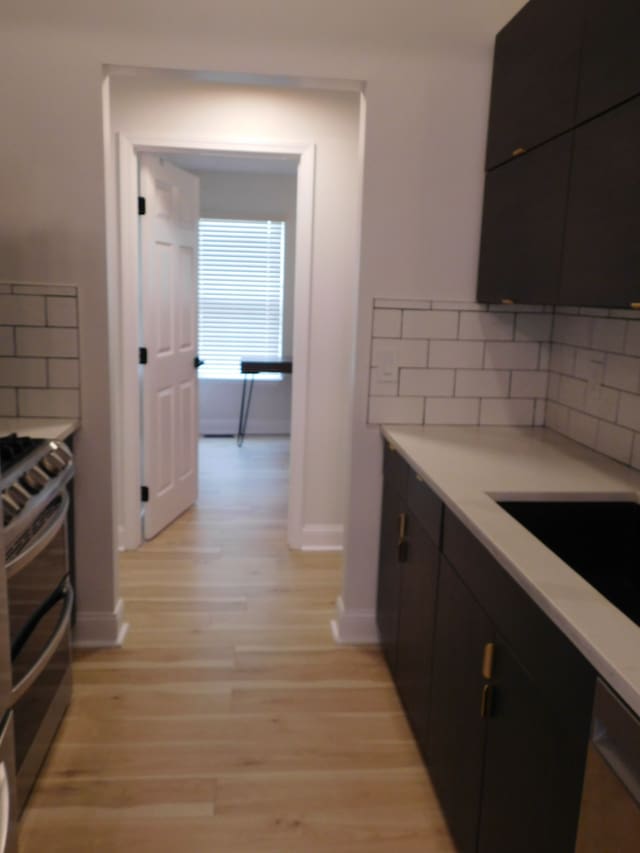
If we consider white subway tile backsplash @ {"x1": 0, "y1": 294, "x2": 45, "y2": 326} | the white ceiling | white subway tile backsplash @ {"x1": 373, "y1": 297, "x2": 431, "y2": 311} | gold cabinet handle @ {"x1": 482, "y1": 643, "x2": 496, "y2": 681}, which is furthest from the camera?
the white ceiling

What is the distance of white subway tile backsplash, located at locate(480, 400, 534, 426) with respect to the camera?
269 cm

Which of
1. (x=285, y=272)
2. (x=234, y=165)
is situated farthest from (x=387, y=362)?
(x=285, y=272)

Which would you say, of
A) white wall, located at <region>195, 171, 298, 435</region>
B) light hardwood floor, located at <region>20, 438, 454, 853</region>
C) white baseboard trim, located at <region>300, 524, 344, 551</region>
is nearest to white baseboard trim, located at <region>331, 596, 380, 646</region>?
light hardwood floor, located at <region>20, 438, 454, 853</region>

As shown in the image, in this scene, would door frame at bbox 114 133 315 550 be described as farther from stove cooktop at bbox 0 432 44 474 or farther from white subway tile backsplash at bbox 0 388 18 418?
stove cooktop at bbox 0 432 44 474

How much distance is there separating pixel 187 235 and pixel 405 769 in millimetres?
3090

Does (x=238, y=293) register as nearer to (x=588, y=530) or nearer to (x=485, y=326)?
(x=485, y=326)

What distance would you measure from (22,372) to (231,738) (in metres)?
1.44

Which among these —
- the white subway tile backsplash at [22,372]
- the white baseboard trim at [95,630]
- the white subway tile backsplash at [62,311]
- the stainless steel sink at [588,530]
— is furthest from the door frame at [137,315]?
the stainless steel sink at [588,530]

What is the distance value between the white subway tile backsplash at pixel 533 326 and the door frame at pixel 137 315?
1277 millimetres

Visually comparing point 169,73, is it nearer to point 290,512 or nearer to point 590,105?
point 590,105

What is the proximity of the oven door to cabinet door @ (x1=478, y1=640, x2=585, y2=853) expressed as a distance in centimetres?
110

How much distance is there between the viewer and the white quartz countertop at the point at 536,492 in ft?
3.36

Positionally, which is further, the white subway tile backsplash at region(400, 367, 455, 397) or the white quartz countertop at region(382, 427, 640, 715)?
the white subway tile backsplash at region(400, 367, 455, 397)

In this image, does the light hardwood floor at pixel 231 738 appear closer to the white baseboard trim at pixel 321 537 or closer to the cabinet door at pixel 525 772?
the white baseboard trim at pixel 321 537
